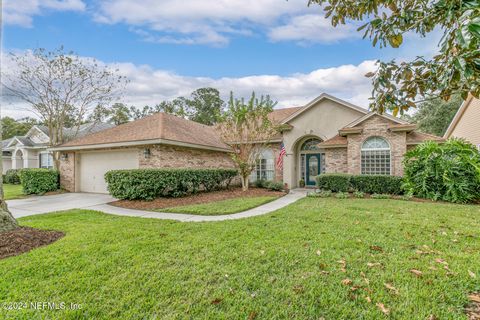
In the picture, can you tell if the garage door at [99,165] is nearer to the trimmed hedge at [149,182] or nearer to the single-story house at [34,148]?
the trimmed hedge at [149,182]

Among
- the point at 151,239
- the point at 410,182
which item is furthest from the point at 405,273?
the point at 410,182

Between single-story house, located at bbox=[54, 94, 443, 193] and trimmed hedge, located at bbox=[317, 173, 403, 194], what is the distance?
1.44 metres

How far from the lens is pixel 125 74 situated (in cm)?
1914

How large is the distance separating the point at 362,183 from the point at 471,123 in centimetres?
1170

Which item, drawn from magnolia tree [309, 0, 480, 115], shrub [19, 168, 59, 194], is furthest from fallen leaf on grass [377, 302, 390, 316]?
shrub [19, 168, 59, 194]

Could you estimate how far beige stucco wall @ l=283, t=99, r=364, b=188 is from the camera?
15406 millimetres

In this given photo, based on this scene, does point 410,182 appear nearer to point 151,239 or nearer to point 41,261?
point 151,239

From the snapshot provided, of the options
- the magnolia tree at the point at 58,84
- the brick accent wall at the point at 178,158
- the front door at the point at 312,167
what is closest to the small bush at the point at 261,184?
the brick accent wall at the point at 178,158

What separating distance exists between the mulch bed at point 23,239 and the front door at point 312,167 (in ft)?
48.7

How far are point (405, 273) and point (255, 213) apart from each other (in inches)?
193

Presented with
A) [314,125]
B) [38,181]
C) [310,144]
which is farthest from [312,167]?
[38,181]

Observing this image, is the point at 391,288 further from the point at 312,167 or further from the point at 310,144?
the point at 310,144

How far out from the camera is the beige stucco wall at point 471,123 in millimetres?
15893

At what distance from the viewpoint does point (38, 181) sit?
13.8 m
